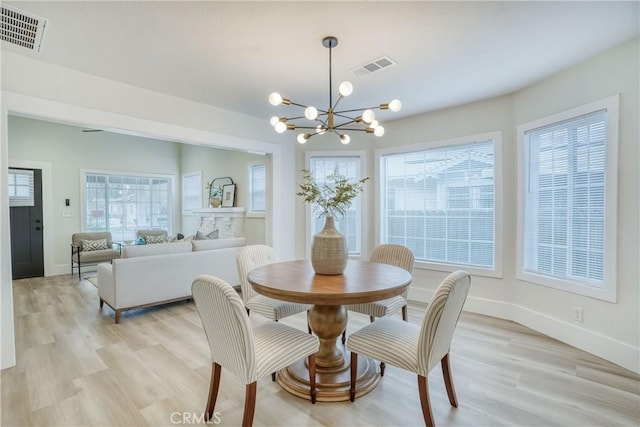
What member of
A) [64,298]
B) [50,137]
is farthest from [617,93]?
[50,137]

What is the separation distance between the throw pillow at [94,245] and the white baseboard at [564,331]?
5963 mm

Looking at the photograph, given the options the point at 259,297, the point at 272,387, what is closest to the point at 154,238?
the point at 259,297

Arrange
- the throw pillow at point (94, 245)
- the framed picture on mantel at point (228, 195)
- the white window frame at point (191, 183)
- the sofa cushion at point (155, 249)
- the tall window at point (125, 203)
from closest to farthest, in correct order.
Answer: the sofa cushion at point (155, 249), the throw pillow at point (94, 245), the framed picture on mantel at point (228, 195), the tall window at point (125, 203), the white window frame at point (191, 183)

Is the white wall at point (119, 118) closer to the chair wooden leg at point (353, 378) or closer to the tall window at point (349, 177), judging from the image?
the tall window at point (349, 177)

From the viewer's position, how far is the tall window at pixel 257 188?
570 centimetres

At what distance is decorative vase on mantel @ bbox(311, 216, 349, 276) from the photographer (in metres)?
2.28

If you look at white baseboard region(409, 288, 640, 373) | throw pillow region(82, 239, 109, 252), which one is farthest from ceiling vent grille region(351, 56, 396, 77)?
throw pillow region(82, 239, 109, 252)

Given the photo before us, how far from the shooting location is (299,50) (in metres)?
2.47

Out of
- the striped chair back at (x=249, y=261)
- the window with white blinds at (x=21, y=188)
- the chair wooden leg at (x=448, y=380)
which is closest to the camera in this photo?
the chair wooden leg at (x=448, y=380)

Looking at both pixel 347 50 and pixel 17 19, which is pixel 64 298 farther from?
pixel 347 50

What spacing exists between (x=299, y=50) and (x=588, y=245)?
3017 millimetres

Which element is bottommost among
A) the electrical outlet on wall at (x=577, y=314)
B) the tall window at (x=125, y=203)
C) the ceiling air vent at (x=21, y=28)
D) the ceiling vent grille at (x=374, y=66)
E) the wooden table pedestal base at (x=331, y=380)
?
the wooden table pedestal base at (x=331, y=380)

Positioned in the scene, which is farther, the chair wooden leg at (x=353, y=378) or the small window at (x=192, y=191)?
the small window at (x=192, y=191)

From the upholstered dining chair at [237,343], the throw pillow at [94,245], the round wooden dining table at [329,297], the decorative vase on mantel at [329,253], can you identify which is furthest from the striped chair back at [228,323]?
the throw pillow at [94,245]
